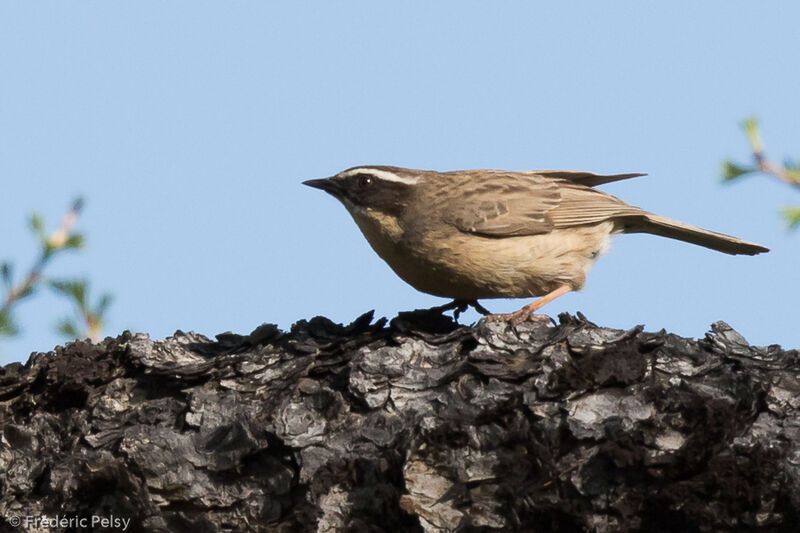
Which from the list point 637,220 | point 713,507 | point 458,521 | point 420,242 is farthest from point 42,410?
point 637,220

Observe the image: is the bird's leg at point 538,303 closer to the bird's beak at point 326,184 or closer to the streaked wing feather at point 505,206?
the streaked wing feather at point 505,206

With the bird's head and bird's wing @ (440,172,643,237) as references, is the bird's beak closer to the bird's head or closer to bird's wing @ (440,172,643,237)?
the bird's head

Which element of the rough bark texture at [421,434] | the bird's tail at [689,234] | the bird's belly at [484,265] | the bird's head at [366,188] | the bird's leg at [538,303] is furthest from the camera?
the bird's tail at [689,234]

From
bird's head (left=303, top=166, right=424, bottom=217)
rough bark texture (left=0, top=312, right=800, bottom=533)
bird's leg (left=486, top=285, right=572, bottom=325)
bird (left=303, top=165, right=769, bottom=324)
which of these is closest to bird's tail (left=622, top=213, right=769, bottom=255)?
bird (left=303, top=165, right=769, bottom=324)

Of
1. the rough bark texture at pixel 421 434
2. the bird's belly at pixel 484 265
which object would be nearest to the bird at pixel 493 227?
the bird's belly at pixel 484 265

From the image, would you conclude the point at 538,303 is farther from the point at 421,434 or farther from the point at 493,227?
the point at 421,434

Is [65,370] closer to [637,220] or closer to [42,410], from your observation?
[42,410]

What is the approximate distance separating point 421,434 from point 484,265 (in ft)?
11.2

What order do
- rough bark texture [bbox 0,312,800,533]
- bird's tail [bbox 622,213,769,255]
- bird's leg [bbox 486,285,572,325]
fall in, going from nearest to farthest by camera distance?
1. rough bark texture [bbox 0,312,800,533]
2. bird's leg [bbox 486,285,572,325]
3. bird's tail [bbox 622,213,769,255]

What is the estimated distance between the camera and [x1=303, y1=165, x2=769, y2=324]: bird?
902 cm

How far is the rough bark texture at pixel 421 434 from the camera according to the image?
543cm

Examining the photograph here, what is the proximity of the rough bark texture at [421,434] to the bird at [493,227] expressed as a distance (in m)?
2.09

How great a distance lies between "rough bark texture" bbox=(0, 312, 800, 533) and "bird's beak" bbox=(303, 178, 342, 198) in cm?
304

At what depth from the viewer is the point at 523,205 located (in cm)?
983
